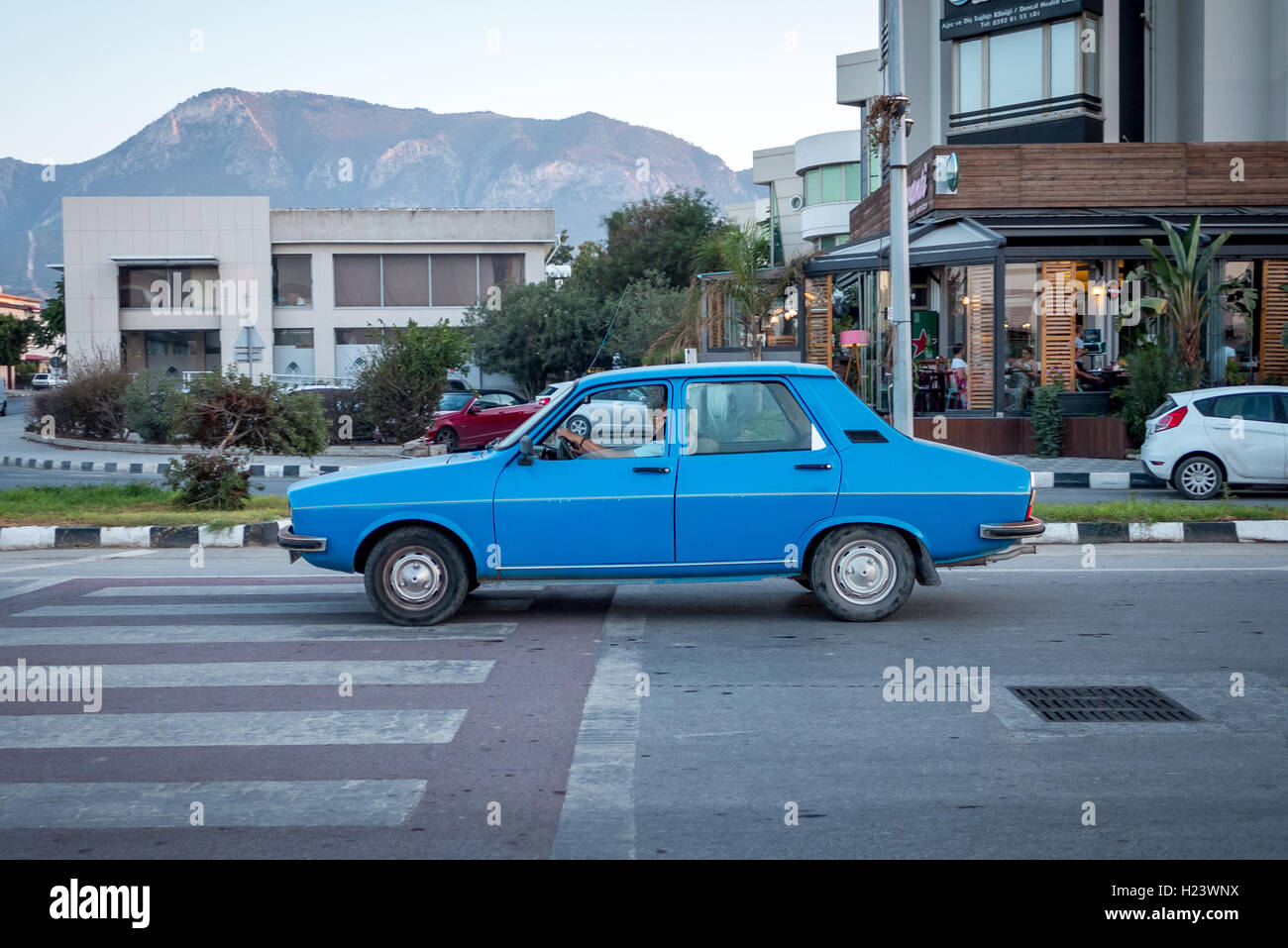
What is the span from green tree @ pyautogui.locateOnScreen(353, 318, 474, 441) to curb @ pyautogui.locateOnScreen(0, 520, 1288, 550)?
48.8 ft

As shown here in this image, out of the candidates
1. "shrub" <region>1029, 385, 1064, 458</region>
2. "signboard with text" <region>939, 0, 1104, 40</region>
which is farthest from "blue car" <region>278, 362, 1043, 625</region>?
"signboard with text" <region>939, 0, 1104, 40</region>

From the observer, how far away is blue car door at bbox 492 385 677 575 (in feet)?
24.7

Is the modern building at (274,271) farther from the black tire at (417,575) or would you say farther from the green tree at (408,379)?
the black tire at (417,575)

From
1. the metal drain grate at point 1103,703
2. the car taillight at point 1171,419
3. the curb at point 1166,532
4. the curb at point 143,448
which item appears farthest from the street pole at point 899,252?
the curb at point 143,448

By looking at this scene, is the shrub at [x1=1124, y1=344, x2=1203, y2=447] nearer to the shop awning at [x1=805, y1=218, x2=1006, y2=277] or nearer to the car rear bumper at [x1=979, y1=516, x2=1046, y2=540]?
the shop awning at [x1=805, y1=218, x2=1006, y2=277]

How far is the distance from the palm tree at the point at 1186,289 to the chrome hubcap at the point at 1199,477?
5.15m

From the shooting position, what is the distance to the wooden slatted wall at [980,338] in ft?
74.4

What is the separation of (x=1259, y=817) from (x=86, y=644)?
248 inches

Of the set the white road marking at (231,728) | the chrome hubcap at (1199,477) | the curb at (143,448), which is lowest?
the white road marking at (231,728)

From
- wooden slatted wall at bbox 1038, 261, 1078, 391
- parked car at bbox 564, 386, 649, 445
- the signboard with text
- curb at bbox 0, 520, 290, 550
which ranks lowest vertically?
curb at bbox 0, 520, 290, 550

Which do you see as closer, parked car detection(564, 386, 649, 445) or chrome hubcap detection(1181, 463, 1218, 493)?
parked car detection(564, 386, 649, 445)
